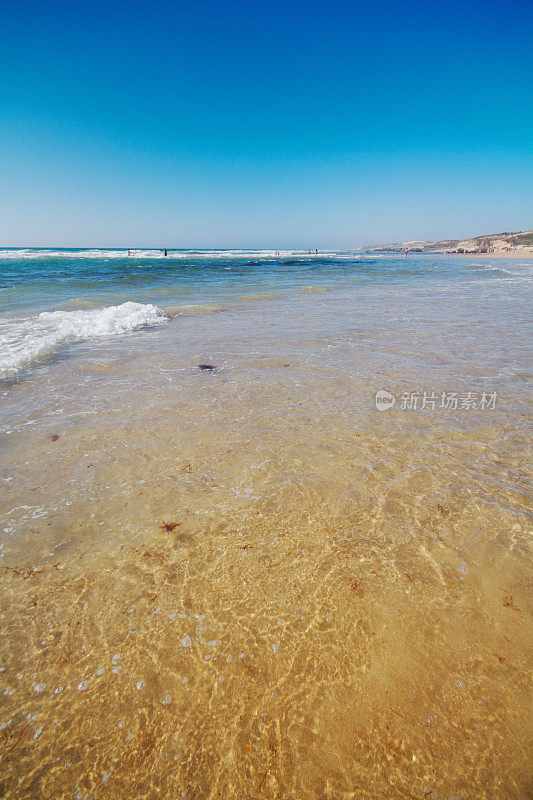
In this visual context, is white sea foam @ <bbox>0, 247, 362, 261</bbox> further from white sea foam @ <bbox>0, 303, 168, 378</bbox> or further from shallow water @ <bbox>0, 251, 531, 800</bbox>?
shallow water @ <bbox>0, 251, 531, 800</bbox>

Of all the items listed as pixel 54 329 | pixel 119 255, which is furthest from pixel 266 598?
pixel 119 255

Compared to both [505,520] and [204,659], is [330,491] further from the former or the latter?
[204,659]

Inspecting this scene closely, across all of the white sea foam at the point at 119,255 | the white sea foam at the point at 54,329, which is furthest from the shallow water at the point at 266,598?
the white sea foam at the point at 119,255

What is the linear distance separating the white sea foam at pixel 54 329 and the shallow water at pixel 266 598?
2859mm

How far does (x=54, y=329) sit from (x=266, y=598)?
961cm

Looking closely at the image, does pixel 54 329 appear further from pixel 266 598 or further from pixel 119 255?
pixel 119 255

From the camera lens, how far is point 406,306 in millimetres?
12250

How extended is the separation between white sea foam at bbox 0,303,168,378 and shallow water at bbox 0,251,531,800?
2.86 m

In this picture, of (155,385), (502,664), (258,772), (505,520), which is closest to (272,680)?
(258,772)

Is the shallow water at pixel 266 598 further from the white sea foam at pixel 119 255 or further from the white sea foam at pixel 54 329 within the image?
the white sea foam at pixel 119 255

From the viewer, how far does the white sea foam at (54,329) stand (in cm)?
667

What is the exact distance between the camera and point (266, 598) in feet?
6.75

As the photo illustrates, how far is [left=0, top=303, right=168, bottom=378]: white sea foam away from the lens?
6671mm

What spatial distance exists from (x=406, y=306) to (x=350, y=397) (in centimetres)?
914
